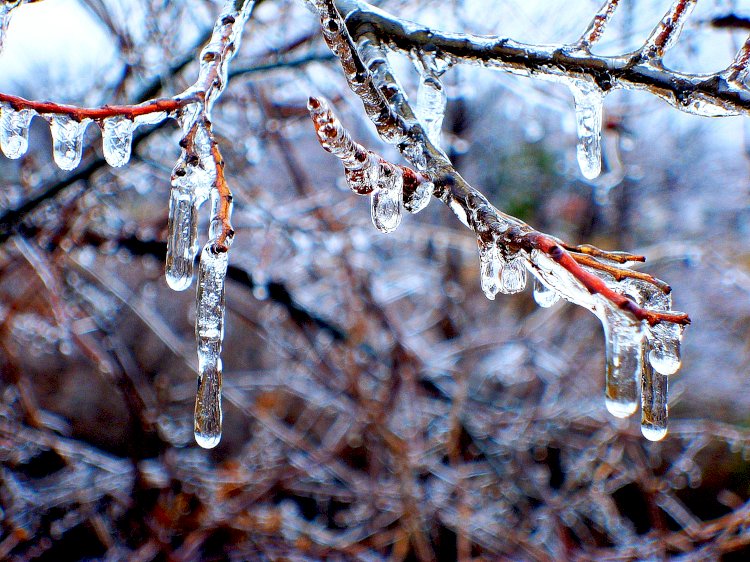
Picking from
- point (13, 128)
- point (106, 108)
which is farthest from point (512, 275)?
point (13, 128)

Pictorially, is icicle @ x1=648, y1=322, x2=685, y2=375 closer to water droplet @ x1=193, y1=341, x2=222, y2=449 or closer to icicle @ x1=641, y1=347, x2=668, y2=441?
icicle @ x1=641, y1=347, x2=668, y2=441

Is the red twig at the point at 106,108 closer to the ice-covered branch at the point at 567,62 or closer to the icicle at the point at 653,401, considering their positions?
the ice-covered branch at the point at 567,62

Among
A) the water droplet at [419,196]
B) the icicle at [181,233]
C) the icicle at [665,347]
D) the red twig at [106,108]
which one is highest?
the red twig at [106,108]

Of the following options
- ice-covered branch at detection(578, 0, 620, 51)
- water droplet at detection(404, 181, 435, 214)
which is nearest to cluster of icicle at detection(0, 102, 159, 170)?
water droplet at detection(404, 181, 435, 214)

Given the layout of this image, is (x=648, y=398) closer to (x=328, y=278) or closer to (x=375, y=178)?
(x=375, y=178)

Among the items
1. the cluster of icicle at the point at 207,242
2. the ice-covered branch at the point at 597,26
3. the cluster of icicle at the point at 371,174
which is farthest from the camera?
the ice-covered branch at the point at 597,26

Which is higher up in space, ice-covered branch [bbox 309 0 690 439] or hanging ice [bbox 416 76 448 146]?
hanging ice [bbox 416 76 448 146]

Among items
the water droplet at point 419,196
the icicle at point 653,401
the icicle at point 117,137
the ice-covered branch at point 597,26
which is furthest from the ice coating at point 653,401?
the icicle at point 117,137

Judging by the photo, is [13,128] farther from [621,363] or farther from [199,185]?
[621,363]
